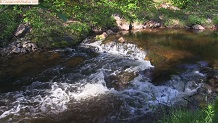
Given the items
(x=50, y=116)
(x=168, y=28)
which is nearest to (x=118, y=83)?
(x=50, y=116)

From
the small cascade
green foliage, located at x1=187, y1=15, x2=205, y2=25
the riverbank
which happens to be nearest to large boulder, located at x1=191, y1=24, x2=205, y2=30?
the riverbank

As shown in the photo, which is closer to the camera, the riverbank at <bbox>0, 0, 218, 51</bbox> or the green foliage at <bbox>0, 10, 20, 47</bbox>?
the green foliage at <bbox>0, 10, 20, 47</bbox>

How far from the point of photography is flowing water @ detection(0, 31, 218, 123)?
303 inches

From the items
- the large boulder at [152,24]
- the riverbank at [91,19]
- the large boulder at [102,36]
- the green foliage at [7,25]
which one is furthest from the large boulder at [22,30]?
the large boulder at [152,24]

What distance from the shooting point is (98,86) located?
30.3ft

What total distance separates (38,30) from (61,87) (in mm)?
4963

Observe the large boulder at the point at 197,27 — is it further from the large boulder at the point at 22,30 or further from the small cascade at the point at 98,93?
the large boulder at the point at 22,30

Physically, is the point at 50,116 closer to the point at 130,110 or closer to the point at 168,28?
the point at 130,110

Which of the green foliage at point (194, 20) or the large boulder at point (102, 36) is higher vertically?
the green foliage at point (194, 20)

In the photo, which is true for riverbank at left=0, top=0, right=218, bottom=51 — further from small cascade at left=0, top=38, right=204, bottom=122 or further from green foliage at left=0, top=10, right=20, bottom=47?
small cascade at left=0, top=38, right=204, bottom=122

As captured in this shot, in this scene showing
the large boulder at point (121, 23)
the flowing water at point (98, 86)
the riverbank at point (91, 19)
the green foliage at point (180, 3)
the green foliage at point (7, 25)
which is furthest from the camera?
the green foliage at point (180, 3)

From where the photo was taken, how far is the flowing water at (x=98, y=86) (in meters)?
7.70

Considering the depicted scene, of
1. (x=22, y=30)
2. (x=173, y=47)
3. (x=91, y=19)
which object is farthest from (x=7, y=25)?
(x=173, y=47)

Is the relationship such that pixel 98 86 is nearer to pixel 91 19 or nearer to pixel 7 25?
pixel 7 25
